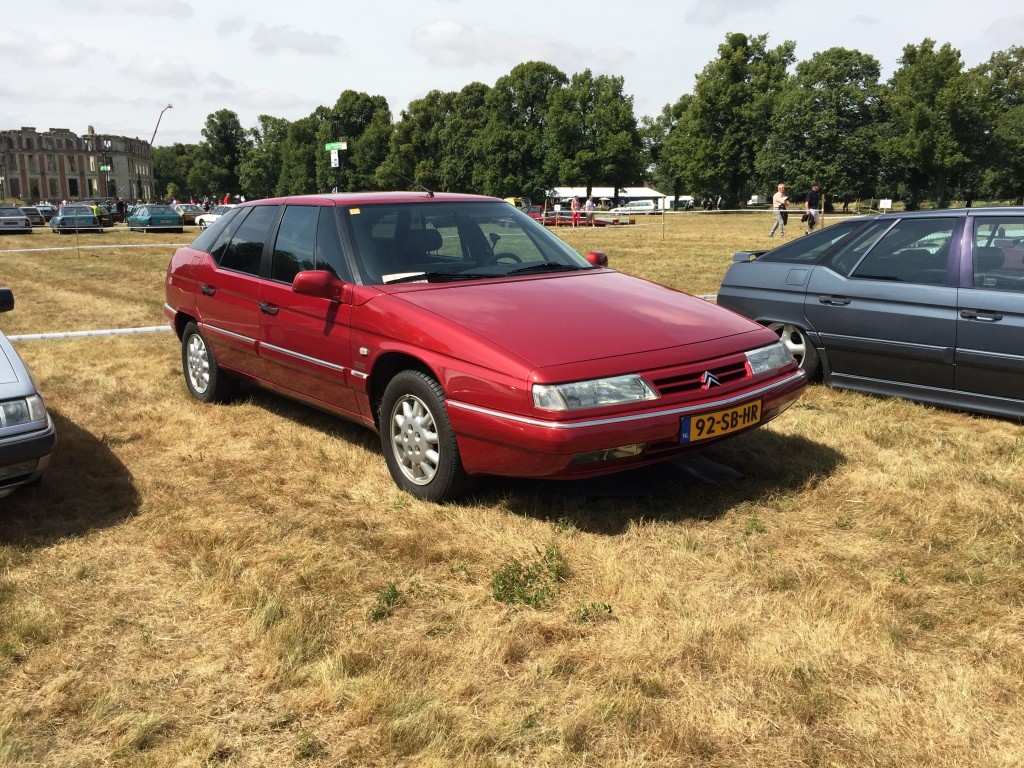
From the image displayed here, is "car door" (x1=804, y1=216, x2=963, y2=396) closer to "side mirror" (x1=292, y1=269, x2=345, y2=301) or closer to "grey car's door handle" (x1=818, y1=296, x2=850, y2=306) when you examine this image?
"grey car's door handle" (x1=818, y1=296, x2=850, y2=306)

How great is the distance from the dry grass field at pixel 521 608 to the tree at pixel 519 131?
2861 inches

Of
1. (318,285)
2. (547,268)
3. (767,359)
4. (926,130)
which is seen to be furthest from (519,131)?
(767,359)

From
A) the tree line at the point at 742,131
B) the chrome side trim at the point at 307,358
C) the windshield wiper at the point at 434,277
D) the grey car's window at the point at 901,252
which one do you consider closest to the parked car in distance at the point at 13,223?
the tree line at the point at 742,131

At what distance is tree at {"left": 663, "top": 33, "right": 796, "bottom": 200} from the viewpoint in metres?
69.7

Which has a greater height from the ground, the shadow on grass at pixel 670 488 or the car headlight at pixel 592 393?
the car headlight at pixel 592 393

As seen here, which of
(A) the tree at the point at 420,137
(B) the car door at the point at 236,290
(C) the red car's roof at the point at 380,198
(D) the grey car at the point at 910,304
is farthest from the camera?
(A) the tree at the point at 420,137

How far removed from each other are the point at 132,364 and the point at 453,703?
650 cm

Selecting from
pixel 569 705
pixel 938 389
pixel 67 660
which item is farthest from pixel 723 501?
pixel 67 660

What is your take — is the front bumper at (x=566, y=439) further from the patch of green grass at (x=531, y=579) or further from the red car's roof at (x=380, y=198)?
the red car's roof at (x=380, y=198)

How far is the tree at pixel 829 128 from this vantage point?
2554 inches

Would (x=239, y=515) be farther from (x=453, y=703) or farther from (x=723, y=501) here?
(x=723, y=501)

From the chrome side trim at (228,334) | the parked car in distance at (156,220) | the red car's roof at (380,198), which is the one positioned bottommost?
the chrome side trim at (228,334)

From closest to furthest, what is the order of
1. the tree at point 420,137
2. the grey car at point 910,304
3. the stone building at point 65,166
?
the grey car at point 910,304 → the tree at point 420,137 → the stone building at point 65,166

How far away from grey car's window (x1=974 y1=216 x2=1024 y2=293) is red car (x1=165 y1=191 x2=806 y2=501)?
200cm
